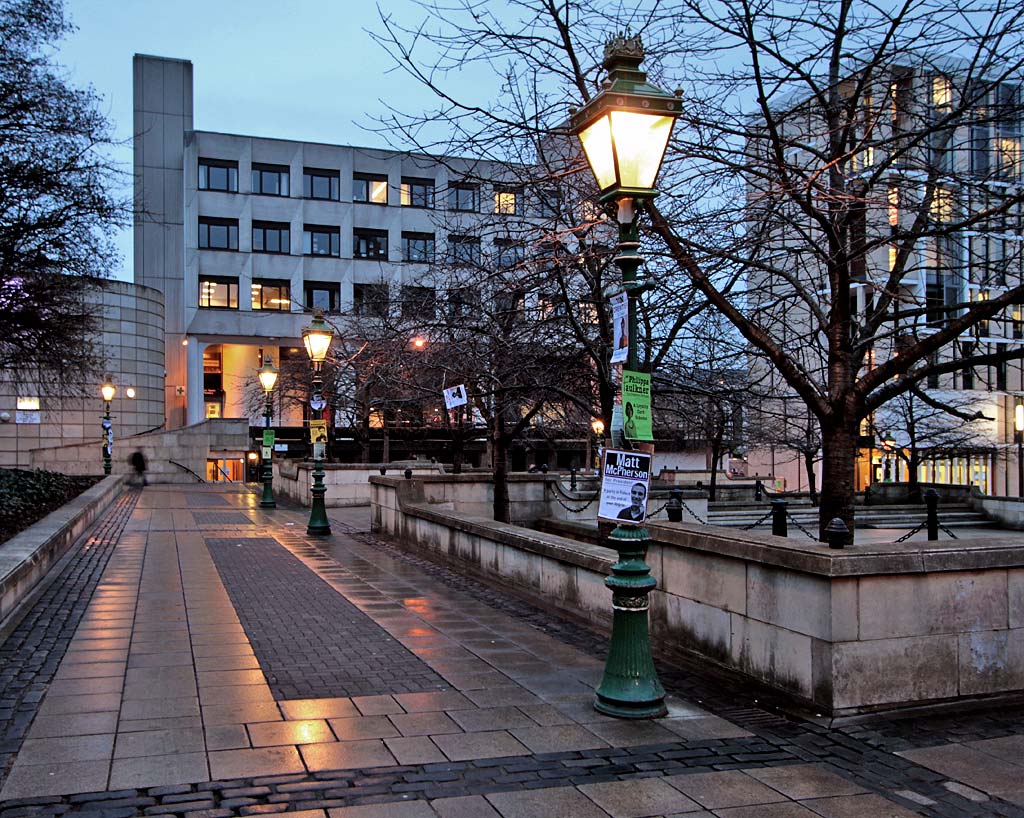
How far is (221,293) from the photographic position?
57.2 m

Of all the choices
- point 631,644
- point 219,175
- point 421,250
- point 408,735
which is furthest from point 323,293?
point 408,735

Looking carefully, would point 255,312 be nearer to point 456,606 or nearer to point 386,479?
point 386,479

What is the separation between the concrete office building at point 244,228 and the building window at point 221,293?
0.06 meters

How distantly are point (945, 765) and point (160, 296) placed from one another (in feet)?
187

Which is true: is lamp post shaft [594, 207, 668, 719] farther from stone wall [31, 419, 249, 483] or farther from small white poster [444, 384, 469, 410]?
stone wall [31, 419, 249, 483]

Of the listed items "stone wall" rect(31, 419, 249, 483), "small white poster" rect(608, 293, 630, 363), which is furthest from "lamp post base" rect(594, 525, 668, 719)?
"stone wall" rect(31, 419, 249, 483)

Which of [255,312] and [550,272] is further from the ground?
[255,312]

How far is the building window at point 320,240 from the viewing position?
5831 centimetres

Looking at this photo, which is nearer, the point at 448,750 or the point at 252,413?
the point at 448,750

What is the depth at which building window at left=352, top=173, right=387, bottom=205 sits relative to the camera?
59.3 m

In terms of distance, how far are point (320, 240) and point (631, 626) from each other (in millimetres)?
55337

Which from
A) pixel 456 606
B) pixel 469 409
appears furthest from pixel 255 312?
pixel 456 606

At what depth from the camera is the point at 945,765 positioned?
17.7 ft

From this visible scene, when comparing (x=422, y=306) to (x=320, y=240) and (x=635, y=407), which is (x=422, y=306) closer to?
(x=635, y=407)
